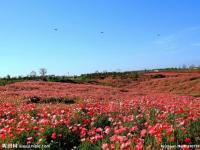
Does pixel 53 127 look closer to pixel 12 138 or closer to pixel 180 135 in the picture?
pixel 12 138

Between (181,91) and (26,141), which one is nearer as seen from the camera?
(26,141)

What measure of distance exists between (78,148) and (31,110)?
5436 millimetres

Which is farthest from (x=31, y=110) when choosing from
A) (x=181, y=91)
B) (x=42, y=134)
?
(x=181, y=91)

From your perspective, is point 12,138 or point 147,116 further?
point 147,116

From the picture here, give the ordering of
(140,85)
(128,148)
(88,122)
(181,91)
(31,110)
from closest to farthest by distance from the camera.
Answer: (128,148) → (88,122) → (31,110) → (181,91) → (140,85)

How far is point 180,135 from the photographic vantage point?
812 cm

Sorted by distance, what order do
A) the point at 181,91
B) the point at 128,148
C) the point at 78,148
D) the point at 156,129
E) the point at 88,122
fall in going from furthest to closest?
the point at 181,91
the point at 88,122
the point at 78,148
the point at 156,129
the point at 128,148

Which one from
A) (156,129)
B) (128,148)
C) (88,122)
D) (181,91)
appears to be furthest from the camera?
(181,91)

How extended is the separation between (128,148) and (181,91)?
37.2 metres

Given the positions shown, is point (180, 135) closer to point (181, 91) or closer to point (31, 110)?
point (31, 110)

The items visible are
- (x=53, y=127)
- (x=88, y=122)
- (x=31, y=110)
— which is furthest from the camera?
(x=31, y=110)

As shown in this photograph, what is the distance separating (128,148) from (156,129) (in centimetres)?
110

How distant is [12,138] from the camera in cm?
→ 870

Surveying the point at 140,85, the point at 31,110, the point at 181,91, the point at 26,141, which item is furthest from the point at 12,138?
the point at 140,85
